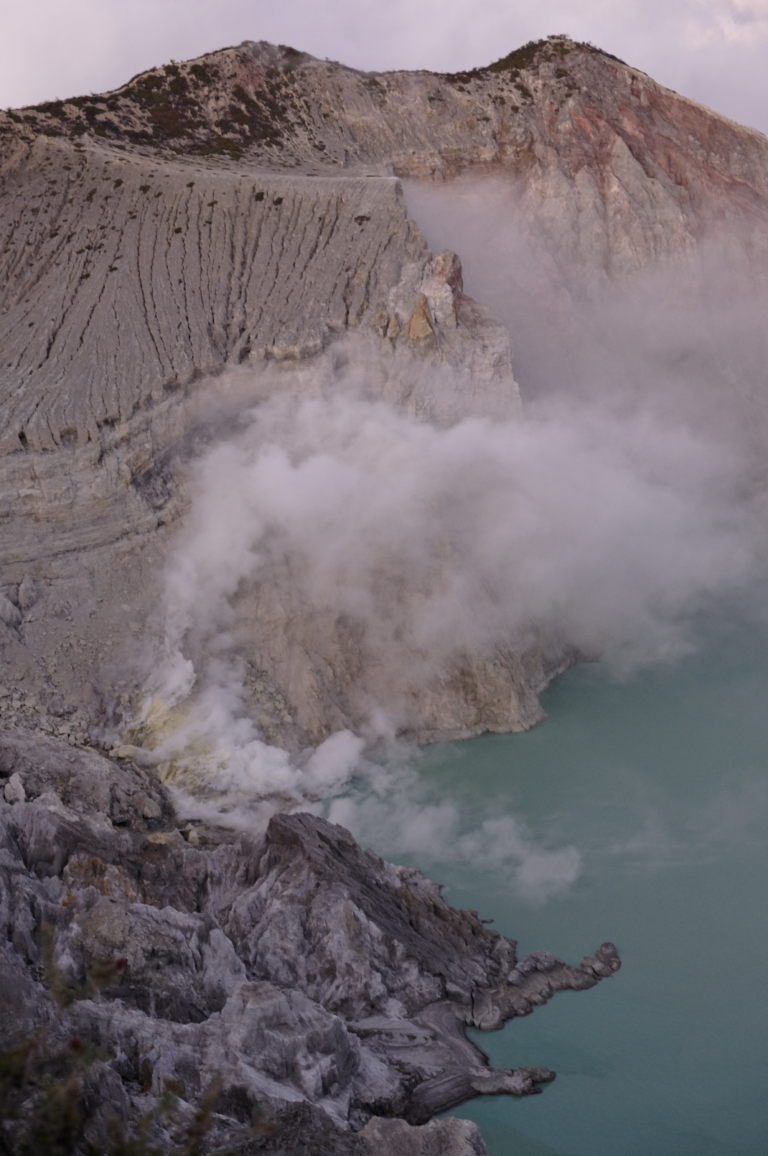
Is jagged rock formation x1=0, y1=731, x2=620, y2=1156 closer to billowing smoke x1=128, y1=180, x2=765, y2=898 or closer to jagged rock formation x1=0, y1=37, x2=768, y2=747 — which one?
billowing smoke x1=128, y1=180, x2=765, y2=898

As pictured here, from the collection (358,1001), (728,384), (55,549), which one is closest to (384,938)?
(358,1001)

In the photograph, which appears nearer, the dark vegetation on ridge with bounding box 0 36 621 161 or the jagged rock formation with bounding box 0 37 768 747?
the jagged rock formation with bounding box 0 37 768 747

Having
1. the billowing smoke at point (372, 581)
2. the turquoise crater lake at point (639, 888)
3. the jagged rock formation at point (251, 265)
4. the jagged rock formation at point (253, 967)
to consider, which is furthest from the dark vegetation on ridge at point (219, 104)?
the jagged rock formation at point (253, 967)

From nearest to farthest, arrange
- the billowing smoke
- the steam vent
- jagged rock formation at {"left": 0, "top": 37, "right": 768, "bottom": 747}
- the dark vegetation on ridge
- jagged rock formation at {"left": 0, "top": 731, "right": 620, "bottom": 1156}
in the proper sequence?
jagged rock formation at {"left": 0, "top": 731, "right": 620, "bottom": 1156} < the steam vent < the billowing smoke < jagged rock formation at {"left": 0, "top": 37, "right": 768, "bottom": 747} < the dark vegetation on ridge

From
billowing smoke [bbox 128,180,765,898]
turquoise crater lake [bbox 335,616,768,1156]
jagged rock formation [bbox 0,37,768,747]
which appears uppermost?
jagged rock formation [bbox 0,37,768,747]

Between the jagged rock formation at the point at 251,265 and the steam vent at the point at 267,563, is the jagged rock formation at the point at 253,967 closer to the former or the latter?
the steam vent at the point at 267,563

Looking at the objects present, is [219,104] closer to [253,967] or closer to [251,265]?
[251,265]

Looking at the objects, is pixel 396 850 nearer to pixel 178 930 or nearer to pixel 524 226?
pixel 178 930

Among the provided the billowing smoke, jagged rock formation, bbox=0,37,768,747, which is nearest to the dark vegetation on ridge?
jagged rock formation, bbox=0,37,768,747

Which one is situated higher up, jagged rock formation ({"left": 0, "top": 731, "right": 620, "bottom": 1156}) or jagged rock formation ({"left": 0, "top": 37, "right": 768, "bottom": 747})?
jagged rock formation ({"left": 0, "top": 37, "right": 768, "bottom": 747})
